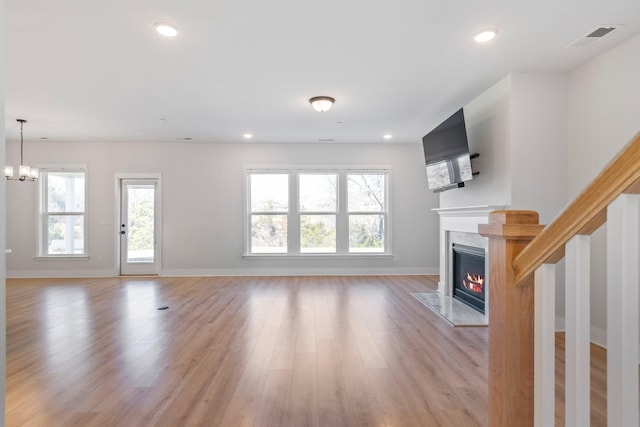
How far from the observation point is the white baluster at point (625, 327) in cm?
60

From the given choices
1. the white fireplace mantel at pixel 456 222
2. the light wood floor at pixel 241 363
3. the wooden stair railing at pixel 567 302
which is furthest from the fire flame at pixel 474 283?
the wooden stair railing at pixel 567 302

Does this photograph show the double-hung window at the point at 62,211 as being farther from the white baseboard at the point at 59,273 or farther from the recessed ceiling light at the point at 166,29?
the recessed ceiling light at the point at 166,29

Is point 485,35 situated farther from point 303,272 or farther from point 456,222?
point 303,272

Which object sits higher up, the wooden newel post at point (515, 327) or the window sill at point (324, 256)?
the wooden newel post at point (515, 327)

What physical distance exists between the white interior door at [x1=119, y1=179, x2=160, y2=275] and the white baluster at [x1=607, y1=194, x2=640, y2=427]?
685cm

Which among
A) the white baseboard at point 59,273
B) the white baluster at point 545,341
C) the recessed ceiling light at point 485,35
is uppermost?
the recessed ceiling light at point 485,35

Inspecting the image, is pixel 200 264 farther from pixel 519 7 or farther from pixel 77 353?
pixel 519 7

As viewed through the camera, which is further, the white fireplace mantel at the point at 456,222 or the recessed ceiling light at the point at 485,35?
the white fireplace mantel at the point at 456,222

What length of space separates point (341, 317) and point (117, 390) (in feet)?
7.53

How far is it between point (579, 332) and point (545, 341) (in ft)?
0.43

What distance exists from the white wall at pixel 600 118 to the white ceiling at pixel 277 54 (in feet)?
0.60

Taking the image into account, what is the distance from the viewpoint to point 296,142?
251 inches

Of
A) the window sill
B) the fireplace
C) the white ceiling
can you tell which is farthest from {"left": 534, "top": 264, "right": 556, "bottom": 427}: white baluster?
the window sill

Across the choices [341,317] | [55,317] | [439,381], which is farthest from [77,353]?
[439,381]
